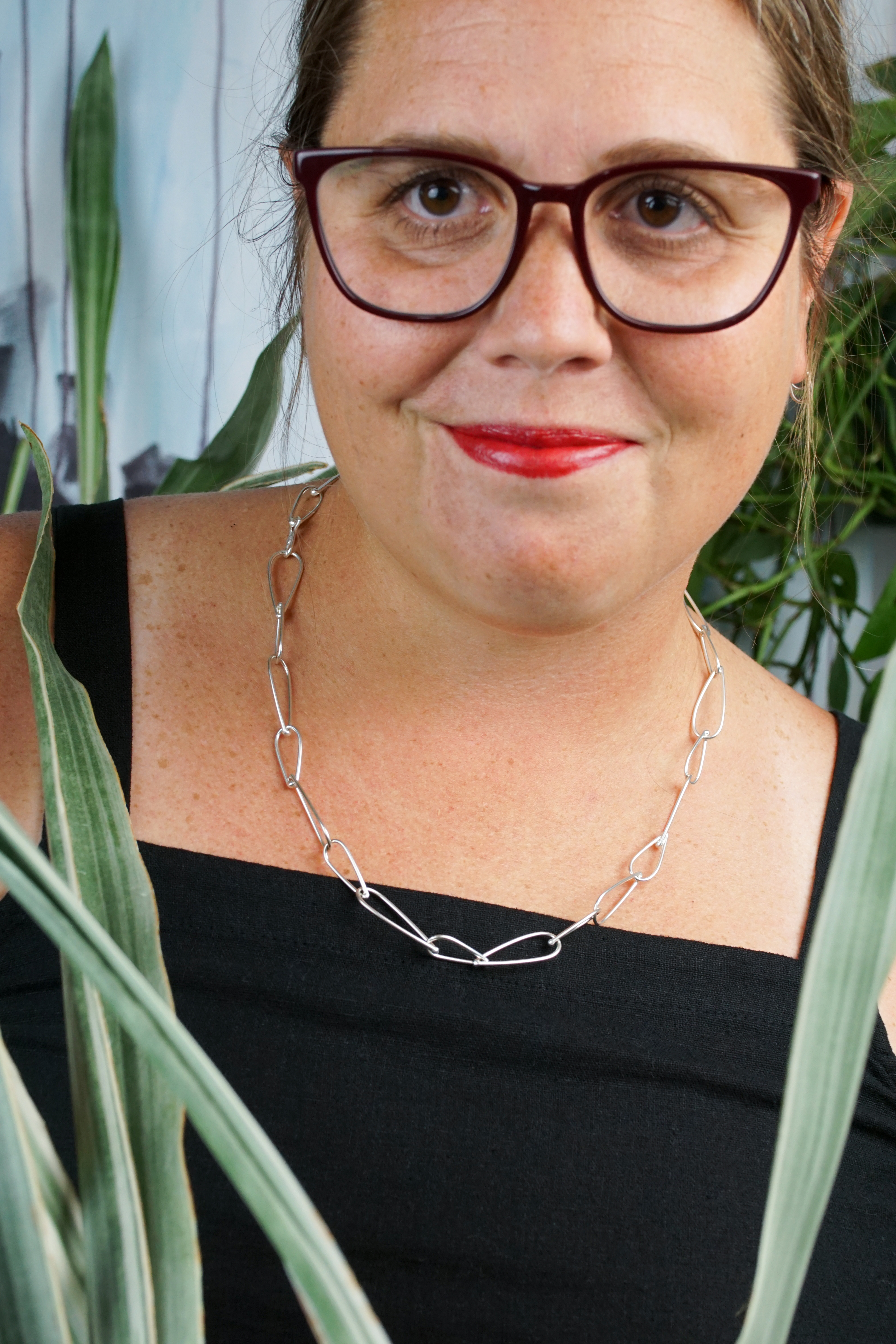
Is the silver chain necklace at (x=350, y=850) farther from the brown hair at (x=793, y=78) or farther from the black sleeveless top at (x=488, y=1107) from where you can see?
the brown hair at (x=793, y=78)

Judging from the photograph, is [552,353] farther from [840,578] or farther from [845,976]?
[840,578]

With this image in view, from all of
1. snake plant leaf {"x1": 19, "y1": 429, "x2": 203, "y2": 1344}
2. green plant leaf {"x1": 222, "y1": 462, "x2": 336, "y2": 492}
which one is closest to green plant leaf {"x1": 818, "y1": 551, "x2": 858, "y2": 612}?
green plant leaf {"x1": 222, "y1": 462, "x2": 336, "y2": 492}

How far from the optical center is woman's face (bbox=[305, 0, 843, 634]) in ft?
1.51

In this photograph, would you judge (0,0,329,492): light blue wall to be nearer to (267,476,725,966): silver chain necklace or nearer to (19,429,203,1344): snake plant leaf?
(267,476,725,966): silver chain necklace

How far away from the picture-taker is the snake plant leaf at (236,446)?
1183 millimetres

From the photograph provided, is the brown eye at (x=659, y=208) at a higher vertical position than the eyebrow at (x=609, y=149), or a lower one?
lower

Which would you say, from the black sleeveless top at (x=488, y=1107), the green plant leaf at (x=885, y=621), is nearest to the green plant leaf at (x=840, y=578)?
the green plant leaf at (x=885, y=621)

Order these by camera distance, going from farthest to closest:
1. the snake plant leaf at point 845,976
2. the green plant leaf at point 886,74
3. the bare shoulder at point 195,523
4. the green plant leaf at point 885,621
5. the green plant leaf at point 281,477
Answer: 1. the green plant leaf at point 885,621
2. the green plant leaf at point 886,74
3. the green plant leaf at point 281,477
4. the bare shoulder at point 195,523
5. the snake plant leaf at point 845,976

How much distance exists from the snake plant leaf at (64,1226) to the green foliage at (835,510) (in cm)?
82

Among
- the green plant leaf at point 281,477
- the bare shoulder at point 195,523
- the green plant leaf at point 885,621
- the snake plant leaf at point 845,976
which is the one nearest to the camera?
the snake plant leaf at point 845,976

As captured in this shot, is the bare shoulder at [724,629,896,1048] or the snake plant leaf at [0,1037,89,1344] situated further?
the bare shoulder at [724,629,896,1048]

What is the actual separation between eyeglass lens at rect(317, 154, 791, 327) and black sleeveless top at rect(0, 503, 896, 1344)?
30 cm

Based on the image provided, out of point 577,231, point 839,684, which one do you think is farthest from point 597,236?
point 839,684

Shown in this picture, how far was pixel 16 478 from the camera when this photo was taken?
48.4 inches
